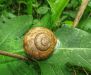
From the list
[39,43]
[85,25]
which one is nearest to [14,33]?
[39,43]

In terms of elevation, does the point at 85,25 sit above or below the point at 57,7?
below

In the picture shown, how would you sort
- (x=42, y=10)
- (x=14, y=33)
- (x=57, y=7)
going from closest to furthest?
(x=14, y=33) → (x=57, y=7) → (x=42, y=10)

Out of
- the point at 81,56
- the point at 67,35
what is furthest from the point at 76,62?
the point at 67,35

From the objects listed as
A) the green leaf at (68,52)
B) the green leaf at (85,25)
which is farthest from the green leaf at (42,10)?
the green leaf at (68,52)

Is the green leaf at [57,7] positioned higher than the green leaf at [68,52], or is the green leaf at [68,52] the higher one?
the green leaf at [57,7]

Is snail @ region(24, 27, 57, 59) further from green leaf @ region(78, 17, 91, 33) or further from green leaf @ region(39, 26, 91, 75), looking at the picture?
green leaf @ region(78, 17, 91, 33)

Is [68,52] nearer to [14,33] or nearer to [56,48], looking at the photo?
[56,48]

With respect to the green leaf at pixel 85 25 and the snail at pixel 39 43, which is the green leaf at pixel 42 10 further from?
the snail at pixel 39 43

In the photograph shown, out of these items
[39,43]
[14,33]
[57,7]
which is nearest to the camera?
[39,43]

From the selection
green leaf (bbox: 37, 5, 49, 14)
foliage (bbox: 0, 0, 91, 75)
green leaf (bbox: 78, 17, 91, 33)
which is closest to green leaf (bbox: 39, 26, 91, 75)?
foliage (bbox: 0, 0, 91, 75)
